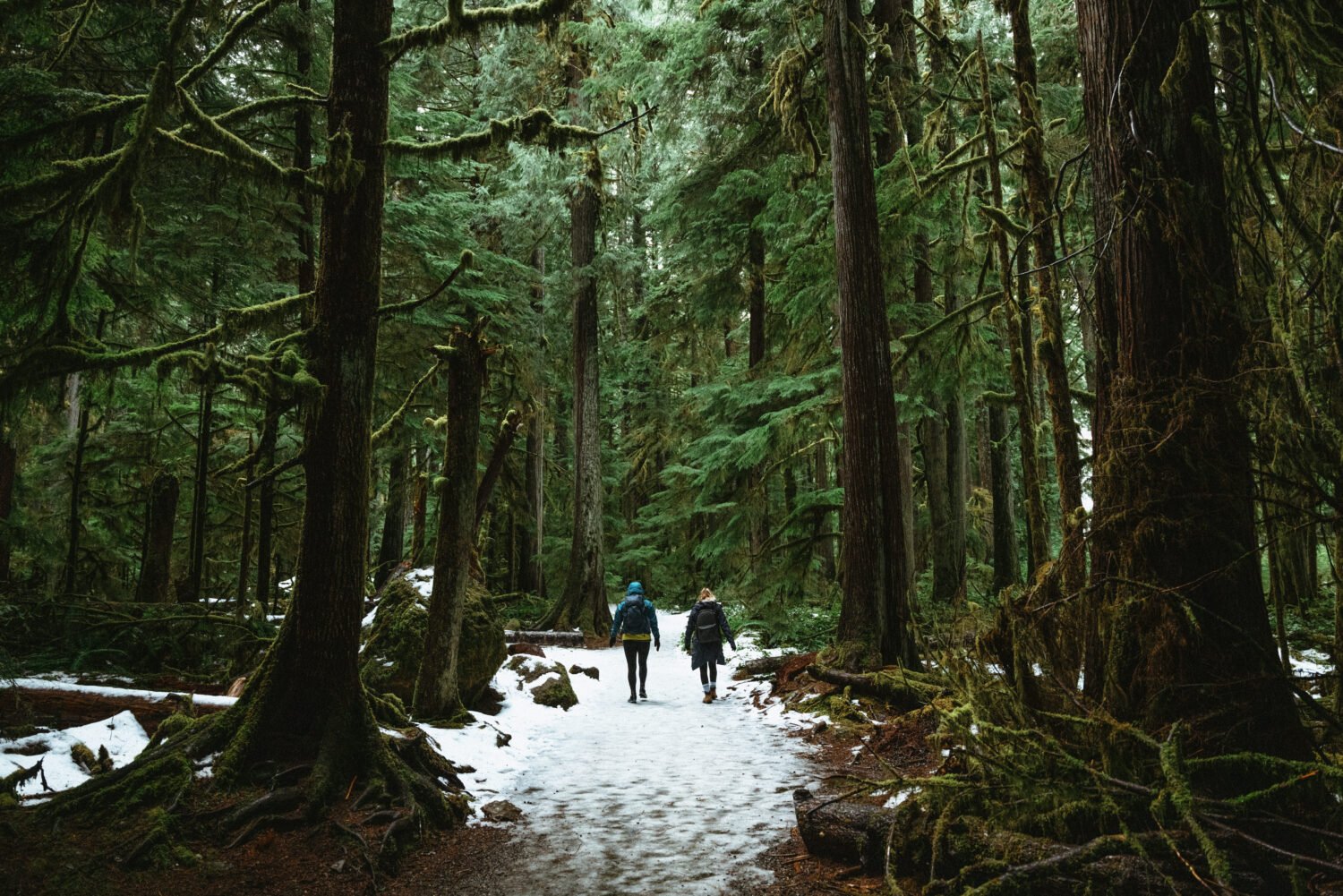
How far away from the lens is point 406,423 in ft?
57.0

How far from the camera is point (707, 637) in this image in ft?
39.6

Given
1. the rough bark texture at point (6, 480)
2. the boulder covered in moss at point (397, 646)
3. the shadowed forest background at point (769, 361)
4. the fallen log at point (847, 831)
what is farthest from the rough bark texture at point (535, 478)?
the fallen log at point (847, 831)

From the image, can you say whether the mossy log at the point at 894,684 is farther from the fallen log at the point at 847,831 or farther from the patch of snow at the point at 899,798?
the fallen log at the point at 847,831

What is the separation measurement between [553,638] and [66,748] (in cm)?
1185

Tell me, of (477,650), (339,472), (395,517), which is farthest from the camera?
(395,517)

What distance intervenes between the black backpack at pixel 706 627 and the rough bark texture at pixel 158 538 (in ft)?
29.5

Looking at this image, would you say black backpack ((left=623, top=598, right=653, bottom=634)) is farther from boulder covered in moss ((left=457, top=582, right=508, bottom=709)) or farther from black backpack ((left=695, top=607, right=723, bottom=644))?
boulder covered in moss ((left=457, top=582, right=508, bottom=709))

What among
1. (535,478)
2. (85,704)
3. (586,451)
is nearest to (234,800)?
(85,704)

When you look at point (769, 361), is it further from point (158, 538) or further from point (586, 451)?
point (158, 538)

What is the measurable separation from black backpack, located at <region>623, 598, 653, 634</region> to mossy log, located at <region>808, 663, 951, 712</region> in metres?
3.40

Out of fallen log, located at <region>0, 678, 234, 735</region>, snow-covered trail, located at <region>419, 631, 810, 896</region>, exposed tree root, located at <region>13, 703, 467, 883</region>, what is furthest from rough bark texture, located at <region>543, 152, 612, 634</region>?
exposed tree root, located at <region>13, 703, 467, 883</region>

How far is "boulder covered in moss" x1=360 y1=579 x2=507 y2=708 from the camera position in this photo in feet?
30.2

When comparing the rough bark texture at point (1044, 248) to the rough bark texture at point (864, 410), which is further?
the rough bark texture at point (864, 410)

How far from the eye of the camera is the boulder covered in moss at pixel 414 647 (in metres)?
9.22
